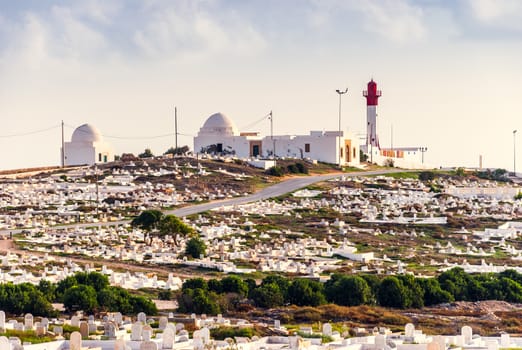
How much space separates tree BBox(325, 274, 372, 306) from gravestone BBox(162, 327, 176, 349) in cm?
1283

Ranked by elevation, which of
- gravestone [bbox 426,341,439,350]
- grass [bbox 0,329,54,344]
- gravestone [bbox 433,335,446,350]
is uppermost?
gravestone [bbox 426,341,439,350]

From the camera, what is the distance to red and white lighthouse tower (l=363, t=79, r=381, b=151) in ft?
365

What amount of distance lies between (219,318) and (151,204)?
1483 inches

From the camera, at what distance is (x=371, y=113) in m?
112

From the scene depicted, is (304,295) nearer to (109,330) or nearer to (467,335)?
(467,335)

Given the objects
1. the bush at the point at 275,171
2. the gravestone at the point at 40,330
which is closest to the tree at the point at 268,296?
→ the gravestone at the point at 40,330

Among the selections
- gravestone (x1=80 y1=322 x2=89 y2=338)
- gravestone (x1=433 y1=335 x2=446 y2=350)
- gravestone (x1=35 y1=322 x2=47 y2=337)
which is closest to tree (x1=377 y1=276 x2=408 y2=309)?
gravestone (x1=433 y1=335 x2=446 y2=350)

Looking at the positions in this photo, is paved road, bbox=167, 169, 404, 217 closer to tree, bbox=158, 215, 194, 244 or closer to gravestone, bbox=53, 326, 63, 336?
tree, bbox=158, 215, 194, 244

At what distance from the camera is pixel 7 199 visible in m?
69.2

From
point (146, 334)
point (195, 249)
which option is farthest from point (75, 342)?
point (195, 249)

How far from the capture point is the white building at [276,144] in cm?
9819

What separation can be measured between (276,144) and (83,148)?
15833 millimetres

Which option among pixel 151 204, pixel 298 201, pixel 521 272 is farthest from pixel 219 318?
pixel 298 201

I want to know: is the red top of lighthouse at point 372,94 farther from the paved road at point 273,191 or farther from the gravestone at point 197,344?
the gravestone at point 197,344
